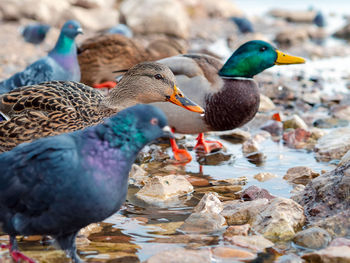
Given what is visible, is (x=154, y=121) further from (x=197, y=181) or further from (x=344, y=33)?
(x=344, y=33)

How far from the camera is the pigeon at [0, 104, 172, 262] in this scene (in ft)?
9.46

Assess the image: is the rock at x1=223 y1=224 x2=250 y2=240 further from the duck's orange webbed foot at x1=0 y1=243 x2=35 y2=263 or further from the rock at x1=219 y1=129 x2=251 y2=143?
the rock at x1=219 y1=129 x2=251 y2=143

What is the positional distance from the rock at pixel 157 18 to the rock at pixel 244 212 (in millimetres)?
12141

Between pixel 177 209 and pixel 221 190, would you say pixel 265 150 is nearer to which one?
pixel 221 190

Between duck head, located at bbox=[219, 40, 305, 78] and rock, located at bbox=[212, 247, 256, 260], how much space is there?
9.15ft

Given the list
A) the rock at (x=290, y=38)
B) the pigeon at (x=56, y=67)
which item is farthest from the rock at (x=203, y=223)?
the rock at (x=290, y=38)

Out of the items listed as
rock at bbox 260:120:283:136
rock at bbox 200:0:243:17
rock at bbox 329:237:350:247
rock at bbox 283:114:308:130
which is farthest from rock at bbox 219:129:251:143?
rock at bbox 200:0:243:17

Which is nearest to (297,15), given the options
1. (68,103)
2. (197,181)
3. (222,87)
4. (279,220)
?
(222,87)

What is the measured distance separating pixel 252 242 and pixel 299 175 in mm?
1664

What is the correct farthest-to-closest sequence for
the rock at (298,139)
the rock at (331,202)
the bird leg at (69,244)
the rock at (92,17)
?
the rock at (92,17), the rock at (298,139), the rock at (331,202), the bird leg at (69,244)

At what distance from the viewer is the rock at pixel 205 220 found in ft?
12.7

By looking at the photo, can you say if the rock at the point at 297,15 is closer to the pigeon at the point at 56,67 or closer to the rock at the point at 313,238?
the pigeon at the point at 56,67

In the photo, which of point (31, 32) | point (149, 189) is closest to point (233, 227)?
point (149, 189)

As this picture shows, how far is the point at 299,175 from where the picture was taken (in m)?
5.11
